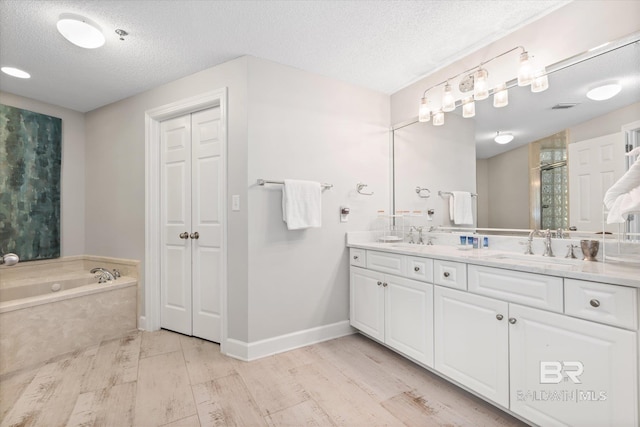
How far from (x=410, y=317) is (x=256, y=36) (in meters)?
2.14

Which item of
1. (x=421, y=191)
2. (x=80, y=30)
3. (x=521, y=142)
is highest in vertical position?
(x=80, y=30)

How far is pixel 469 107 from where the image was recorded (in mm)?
2141

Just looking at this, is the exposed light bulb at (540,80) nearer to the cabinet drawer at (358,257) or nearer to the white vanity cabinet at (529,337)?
the white vanity cabinet at (529,337)

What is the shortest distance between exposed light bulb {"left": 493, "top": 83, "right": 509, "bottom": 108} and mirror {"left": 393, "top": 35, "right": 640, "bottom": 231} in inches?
1.4

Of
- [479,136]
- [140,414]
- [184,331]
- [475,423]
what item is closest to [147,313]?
[184,331]

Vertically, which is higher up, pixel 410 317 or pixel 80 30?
pixel 80 30

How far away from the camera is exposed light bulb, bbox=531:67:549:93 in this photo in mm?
1741

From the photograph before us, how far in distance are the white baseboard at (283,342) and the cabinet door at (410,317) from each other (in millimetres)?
511

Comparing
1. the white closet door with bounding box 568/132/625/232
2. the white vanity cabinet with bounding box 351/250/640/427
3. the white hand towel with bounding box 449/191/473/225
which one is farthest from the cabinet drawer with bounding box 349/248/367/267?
the white closet door with bounding box 568/132/625/232

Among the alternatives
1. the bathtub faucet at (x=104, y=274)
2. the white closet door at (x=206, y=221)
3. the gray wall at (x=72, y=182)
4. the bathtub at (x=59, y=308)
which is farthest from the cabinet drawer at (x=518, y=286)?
the gray wall at (x=72, y=182)

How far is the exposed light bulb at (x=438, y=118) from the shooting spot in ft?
7.73

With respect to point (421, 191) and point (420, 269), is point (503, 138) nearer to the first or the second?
point (421, 191)

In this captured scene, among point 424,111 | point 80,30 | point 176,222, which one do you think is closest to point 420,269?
point 424,111

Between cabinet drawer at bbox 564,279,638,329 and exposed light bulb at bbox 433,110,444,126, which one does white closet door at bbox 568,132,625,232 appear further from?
exposed light bulb at bbox 433,110,444,126
